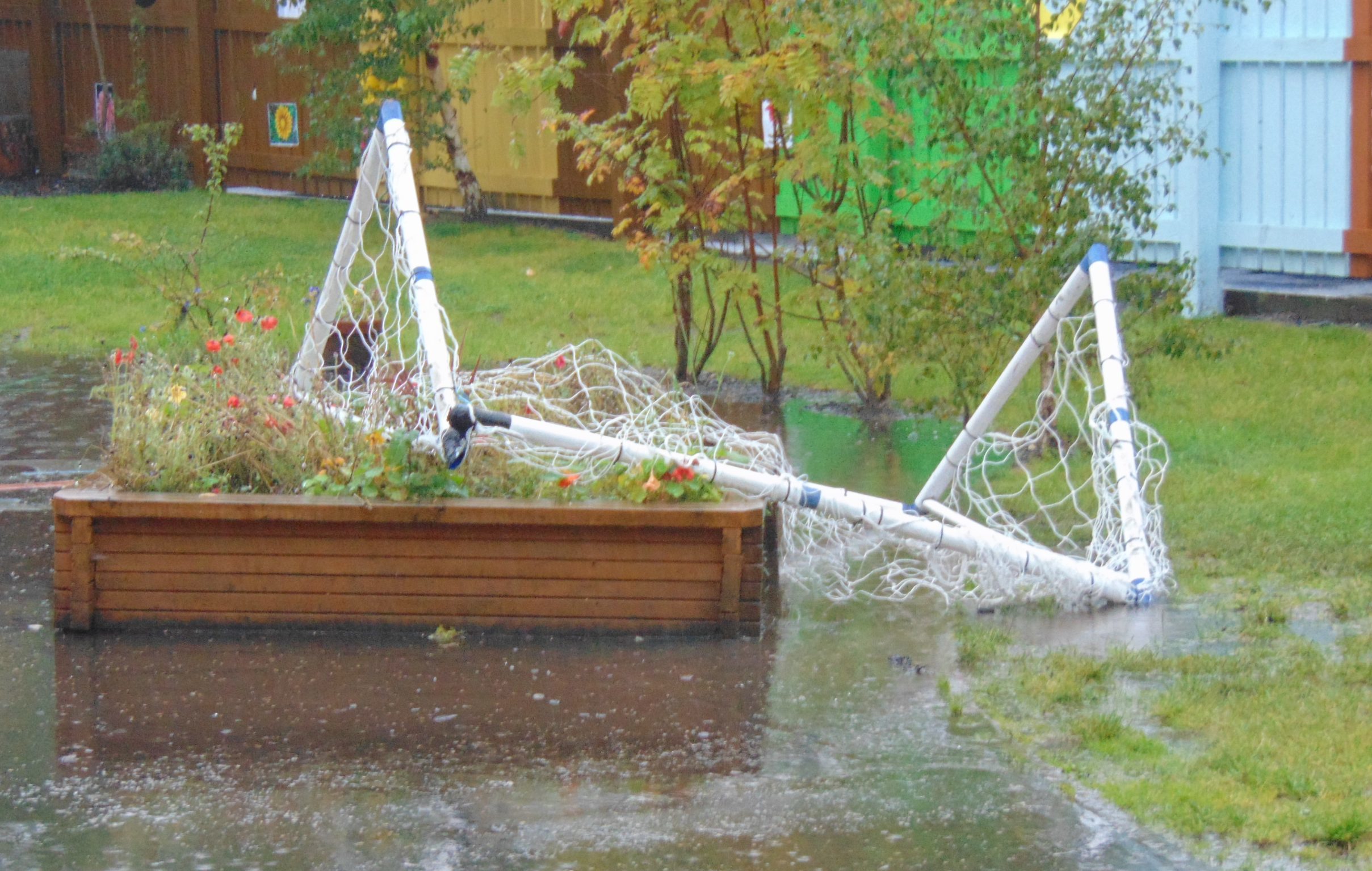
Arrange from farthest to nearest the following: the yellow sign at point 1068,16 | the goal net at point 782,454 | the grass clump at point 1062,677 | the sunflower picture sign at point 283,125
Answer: the sunflower picture sign at point 283,125 < the yellow sign at point 1068,16 < the goal net at point 782,454 < the grass clump at point 1062,677

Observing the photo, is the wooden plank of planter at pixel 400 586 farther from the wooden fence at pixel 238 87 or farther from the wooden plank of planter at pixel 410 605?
the wooden fence at pixel 238 87

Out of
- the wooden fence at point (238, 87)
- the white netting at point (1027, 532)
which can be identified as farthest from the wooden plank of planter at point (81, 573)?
the wooden fence at point (238, 87)

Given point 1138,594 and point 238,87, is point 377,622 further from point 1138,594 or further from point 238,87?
point 238,87

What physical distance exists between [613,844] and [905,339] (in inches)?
168

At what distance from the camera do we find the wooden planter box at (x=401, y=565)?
225 inches

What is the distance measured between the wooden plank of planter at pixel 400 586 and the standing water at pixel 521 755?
0.51 feet

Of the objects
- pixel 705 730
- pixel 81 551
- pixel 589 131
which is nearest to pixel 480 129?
pixel 589 131

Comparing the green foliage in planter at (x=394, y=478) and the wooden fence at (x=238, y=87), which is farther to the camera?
the wooden fence at (x=238, y=87)

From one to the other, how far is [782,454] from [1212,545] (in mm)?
1681

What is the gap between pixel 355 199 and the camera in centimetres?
671

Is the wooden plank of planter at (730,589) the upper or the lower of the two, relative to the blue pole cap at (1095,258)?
lower

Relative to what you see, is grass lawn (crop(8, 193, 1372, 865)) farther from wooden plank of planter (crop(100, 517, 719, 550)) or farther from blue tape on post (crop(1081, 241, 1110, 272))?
blue tape on post (crop(1081, 241, 1110, 272))

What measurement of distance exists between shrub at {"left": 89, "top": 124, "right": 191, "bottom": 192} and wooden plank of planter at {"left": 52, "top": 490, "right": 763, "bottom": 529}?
16.5m

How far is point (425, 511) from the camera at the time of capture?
569 cm
